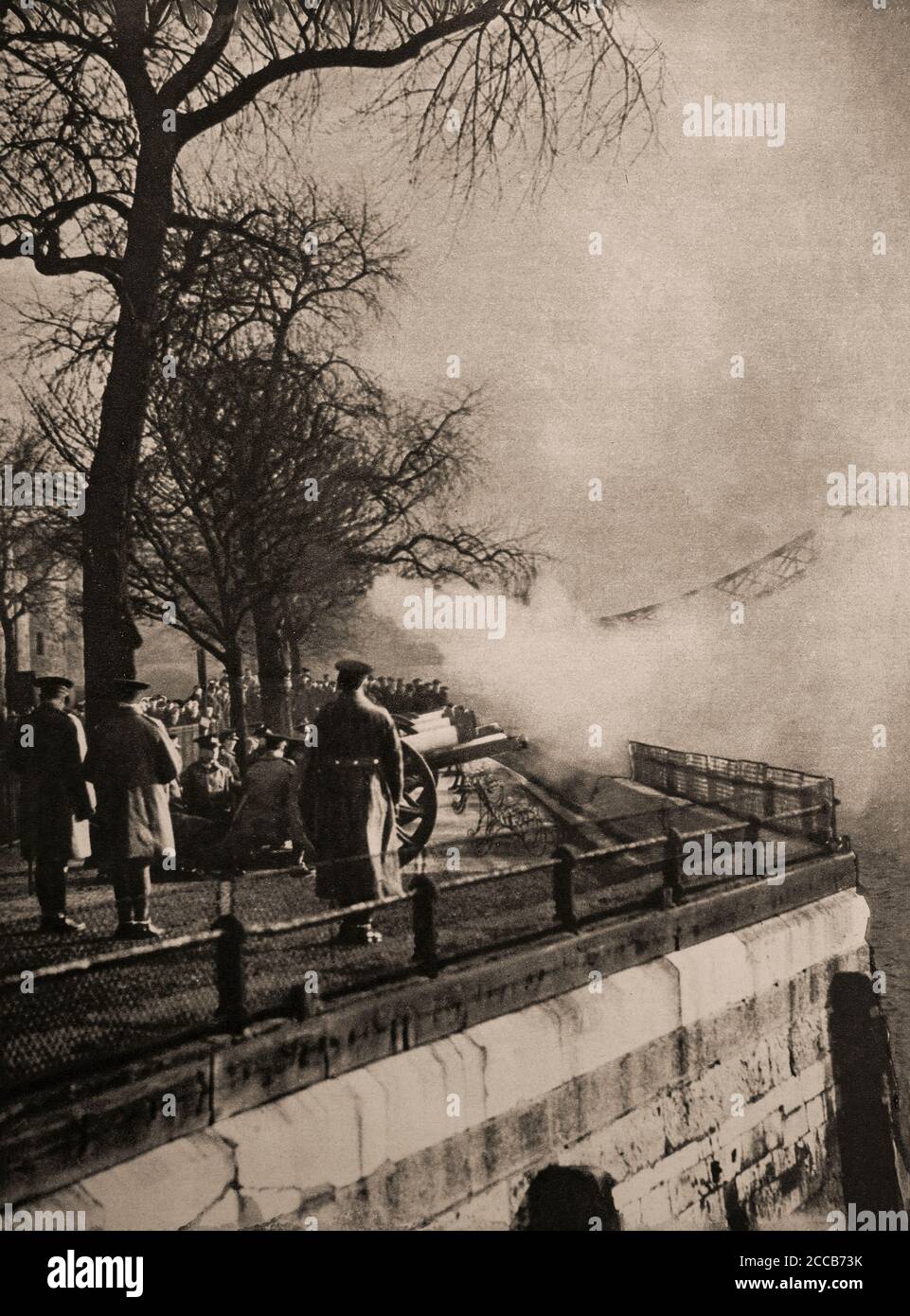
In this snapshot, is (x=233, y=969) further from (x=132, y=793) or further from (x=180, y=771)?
(x=180, y=771)

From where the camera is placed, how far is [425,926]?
159 inches

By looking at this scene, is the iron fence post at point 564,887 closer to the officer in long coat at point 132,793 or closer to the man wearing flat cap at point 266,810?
the man wearing flat cap at point 266,810

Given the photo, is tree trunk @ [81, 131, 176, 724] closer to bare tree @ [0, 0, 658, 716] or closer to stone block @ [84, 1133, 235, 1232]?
bare tree @ [0, 0, 658, 716]

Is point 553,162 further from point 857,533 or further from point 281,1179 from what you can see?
point 281,1179

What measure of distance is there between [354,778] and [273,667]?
75 centimetres

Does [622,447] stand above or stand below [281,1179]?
above

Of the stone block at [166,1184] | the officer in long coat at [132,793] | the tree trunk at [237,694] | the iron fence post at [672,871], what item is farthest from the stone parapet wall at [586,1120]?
the tree trunk at [237,694]

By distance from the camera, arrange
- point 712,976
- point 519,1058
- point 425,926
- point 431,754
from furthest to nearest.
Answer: point 431,754, point 712,976, point 519,1058, point 425,926

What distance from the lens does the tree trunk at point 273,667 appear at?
4934 millimetres

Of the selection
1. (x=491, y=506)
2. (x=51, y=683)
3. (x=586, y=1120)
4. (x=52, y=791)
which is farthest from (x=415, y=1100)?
(x=491, y=506)

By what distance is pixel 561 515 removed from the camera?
4930 millimetres

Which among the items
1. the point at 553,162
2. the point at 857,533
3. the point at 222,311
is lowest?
the point at 857,533
